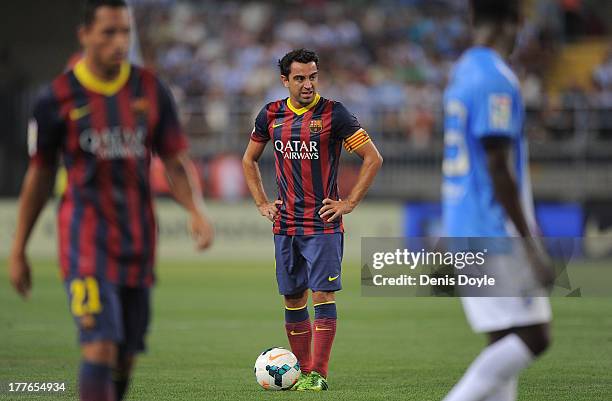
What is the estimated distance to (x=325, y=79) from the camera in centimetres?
2708

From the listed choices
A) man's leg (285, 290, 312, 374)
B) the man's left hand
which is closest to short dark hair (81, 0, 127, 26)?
the man's left hand

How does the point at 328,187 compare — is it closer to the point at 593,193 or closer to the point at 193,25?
the point at 593,193

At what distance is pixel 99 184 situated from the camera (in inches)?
230

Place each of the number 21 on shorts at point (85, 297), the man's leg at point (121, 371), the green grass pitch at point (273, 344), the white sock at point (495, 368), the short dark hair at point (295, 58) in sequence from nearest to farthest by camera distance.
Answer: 1. the white sock at point (495, 368)
2. the number 21 on shorts at point (85, 297)
3. the man's leg at point (121, 371)
4. the short dark hair at point (295, 58)
5. the green grass pitch at point (273, 344)

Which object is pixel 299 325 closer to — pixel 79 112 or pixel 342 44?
pixel 79 112

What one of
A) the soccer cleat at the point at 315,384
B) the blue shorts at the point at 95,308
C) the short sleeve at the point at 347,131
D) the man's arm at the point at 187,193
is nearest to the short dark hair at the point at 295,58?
the short sleeve at the point at 347,131

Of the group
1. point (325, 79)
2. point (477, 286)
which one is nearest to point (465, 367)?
point (477, 286)

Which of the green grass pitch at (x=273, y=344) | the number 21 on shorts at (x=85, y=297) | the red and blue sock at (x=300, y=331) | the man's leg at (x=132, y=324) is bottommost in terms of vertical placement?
the green grass pitch at (x=273, y=344)

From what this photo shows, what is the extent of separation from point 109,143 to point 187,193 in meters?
0.48

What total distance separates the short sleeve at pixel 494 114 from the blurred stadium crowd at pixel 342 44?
18955 mm

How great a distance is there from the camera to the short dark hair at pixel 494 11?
224 inches

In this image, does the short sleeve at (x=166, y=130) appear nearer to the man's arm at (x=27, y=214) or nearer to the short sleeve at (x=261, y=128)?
the man's arm at (x=27, y=214)

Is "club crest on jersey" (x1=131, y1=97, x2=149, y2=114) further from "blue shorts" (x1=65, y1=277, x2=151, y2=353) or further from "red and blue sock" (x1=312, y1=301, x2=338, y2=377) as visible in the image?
"red and blue sock" (x1=312, y1=301, x2=338, y2=377)

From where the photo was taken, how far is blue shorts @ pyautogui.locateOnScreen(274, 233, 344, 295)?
882cm
